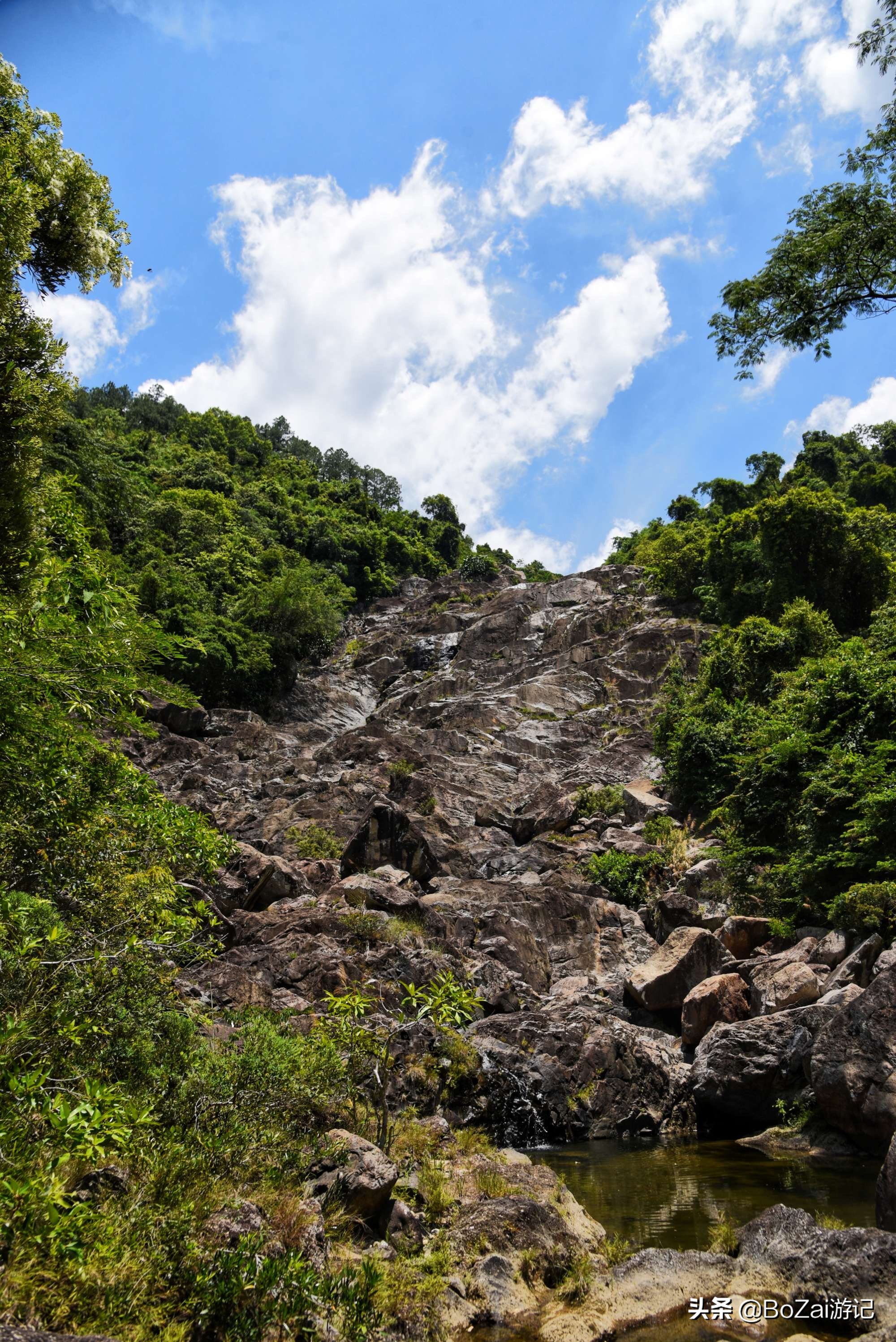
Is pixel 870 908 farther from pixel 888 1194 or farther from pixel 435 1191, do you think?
pixel 435 1191

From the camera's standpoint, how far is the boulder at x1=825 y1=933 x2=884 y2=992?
45.4 feet

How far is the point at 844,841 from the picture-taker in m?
17.5

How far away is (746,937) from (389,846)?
1271 cm

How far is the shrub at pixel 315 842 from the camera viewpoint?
1071 inches

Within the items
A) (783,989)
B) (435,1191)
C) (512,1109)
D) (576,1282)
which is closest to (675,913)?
(783,989)

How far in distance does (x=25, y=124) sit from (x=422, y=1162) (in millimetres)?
14393

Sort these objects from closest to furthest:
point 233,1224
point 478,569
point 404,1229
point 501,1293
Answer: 1. point 233,1224
2. point 501,1293
3. point 404,1229
4. point 478,569

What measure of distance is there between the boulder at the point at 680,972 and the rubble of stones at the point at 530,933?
2.4 inches

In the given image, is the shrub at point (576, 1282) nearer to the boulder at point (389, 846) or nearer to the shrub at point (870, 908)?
the shrub at point (870, 908)

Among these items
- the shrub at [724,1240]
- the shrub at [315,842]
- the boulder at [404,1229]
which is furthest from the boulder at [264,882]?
the shrub at [724,1240]

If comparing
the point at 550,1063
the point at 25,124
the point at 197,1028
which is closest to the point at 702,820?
the point at 550,1063

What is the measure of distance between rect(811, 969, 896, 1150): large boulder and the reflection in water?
55cm

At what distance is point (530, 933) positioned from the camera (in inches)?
870

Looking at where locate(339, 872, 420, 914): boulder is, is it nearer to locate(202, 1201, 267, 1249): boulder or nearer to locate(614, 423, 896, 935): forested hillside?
locate(614, 423, 896, 935): forested hillside
